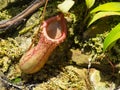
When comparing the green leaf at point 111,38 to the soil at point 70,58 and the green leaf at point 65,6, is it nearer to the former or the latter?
the soil at point 70,58

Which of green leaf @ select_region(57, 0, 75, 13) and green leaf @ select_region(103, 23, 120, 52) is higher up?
green leaf @ select_region(57, 0, 75, 13)

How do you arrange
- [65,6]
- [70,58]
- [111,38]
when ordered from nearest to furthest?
[111,38]
[65,6]
[70,58]

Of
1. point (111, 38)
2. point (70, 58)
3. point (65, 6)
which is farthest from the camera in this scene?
point (70, 58)

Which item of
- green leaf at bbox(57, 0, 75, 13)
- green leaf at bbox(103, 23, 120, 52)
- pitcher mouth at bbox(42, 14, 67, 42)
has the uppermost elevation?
green leaf at bbox(57, 0, 75, 13)

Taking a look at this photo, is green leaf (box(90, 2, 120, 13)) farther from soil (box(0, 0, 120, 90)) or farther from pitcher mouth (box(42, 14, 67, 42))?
pitcher mouth (box(42, 14, 67, 42))

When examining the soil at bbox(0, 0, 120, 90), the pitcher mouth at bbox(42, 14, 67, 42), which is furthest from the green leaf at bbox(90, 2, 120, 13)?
the pitcher mouth at bbox(42, 14, 67, 42)

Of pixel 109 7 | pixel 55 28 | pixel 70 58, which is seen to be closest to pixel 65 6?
pixel 55 28

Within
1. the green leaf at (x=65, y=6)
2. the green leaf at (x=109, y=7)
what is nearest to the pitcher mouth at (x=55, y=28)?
the green leaf at (x=65, y=6)

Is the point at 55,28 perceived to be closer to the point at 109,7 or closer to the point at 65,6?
the point at 65,6

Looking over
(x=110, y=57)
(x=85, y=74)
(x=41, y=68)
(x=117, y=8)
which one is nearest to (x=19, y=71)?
(x=41, y=68)

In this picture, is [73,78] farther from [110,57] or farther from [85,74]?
[110,57]
